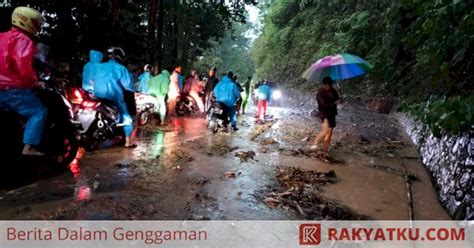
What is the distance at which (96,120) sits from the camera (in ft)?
25.7

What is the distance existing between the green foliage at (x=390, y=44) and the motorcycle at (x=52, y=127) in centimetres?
519

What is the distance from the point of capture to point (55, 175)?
6160mm

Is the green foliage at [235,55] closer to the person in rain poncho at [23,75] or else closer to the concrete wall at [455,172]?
the concrete wall at [455,172]

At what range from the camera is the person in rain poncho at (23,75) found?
4953mm

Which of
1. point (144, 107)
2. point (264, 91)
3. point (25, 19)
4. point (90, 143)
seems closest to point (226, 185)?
point (90, 143)

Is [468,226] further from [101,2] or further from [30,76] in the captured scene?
[101,2]

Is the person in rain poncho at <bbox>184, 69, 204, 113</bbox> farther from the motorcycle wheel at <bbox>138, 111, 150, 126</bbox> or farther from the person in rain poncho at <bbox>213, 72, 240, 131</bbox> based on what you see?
the person in rain poncho at <bbox>213, 72, 240, 131</bbox>

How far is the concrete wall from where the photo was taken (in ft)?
16.3

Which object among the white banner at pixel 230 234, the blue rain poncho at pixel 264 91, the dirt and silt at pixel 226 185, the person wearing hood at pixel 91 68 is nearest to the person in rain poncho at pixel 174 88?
the blue rain poncho at pixel 264 91

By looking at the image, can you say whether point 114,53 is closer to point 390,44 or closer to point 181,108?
point 181,108

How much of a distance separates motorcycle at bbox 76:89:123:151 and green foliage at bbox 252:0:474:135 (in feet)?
19.3

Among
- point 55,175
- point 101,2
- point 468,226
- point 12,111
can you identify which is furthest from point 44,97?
point 101,2

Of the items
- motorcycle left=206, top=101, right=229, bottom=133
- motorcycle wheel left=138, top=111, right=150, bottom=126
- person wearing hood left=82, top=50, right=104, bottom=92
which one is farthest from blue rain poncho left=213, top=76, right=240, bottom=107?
person wearing hood left=82, top=50, right=104, bottom=92

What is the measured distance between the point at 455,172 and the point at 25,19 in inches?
250
